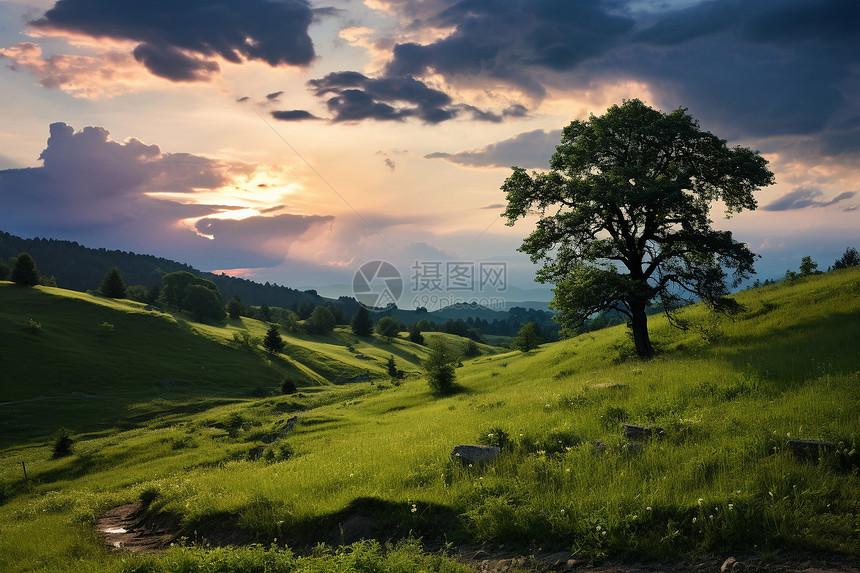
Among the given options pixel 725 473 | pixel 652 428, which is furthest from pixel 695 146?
pixel 725 473

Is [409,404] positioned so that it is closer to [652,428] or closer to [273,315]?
[652,428]

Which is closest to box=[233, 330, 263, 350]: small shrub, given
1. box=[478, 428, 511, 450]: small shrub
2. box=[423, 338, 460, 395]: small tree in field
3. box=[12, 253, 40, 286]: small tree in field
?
box=[12, 253, 40, 286]: small tree in field

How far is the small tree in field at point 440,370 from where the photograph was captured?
34656 mm

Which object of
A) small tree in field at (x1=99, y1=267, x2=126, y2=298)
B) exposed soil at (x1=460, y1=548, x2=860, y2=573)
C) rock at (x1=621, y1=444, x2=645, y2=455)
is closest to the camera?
exposed soil at (x1=460, y1=548, x2=860, y2=573)

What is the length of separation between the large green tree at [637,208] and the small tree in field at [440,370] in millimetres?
12906

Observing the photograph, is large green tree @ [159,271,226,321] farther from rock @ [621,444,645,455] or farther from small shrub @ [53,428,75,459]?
rock @ [621,444,645,455]

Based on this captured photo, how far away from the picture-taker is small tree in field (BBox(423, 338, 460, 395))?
34.7 meters

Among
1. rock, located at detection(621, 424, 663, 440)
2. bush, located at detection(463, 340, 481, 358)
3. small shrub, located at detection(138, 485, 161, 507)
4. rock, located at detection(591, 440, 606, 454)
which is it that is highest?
rock, located at detection(621, 424, 663, 440)

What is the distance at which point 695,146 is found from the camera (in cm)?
2414

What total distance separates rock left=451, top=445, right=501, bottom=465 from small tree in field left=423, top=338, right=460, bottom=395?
2322 cm

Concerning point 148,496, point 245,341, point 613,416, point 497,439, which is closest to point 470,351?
point 245,341

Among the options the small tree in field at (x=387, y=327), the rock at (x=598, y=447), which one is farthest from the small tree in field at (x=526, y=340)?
the small tree in field at (x=387, y=327)

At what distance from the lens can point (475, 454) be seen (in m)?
10.9

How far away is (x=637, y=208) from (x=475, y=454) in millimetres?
18526
